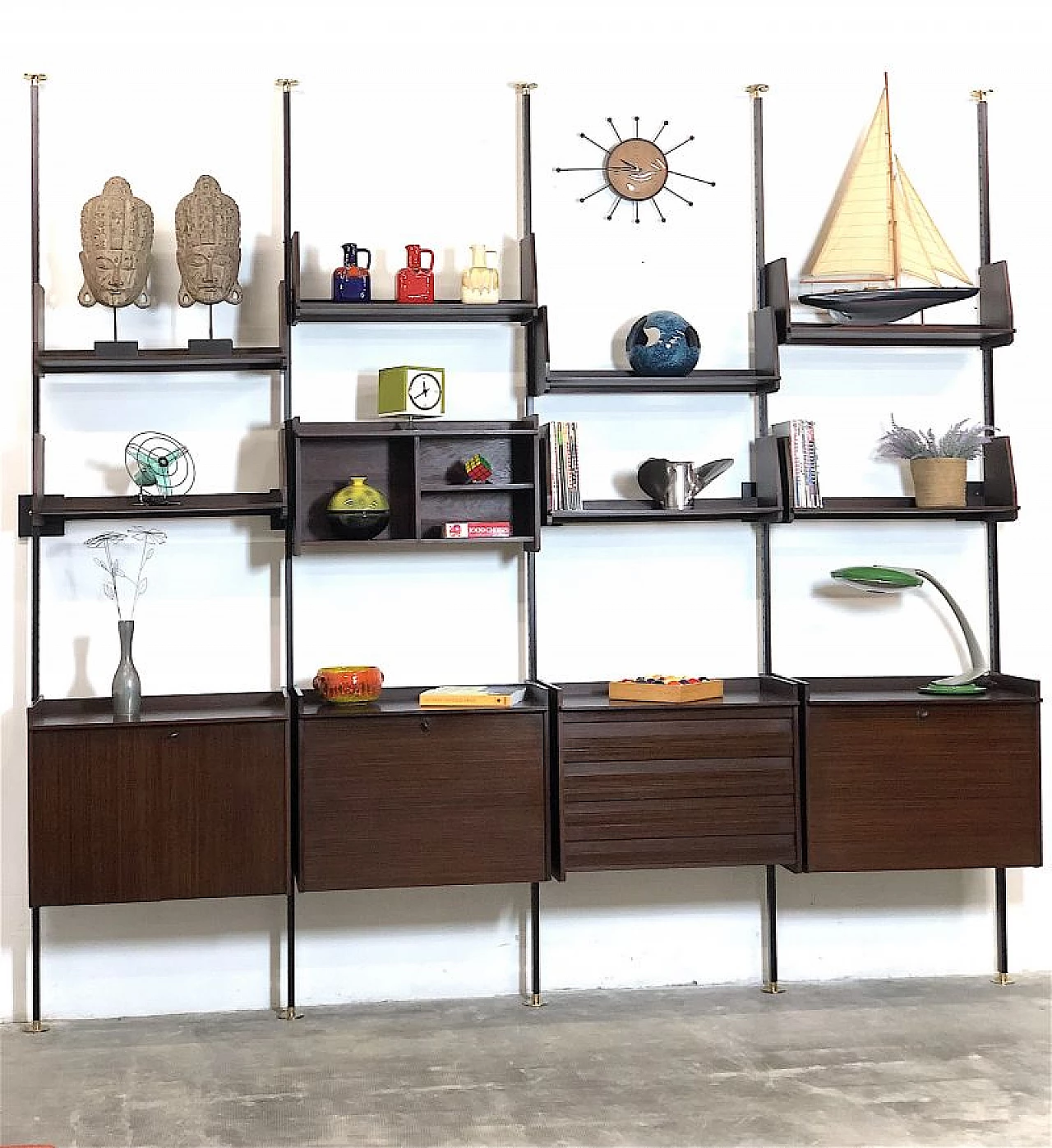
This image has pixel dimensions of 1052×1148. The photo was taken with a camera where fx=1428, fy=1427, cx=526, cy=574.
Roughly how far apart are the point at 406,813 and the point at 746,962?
1265 mm

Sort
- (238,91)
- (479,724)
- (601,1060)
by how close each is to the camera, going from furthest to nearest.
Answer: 1. (238,91)
2. (479,724)
3. (601,1060)

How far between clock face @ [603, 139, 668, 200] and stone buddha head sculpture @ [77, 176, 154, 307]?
142 cm

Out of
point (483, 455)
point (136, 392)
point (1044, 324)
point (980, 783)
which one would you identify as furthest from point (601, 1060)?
point (1044, 324)

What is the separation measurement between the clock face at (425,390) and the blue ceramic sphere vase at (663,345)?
0.61 meters

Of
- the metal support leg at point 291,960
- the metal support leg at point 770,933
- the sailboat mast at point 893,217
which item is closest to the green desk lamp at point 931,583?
the metal support leg at point 770,933

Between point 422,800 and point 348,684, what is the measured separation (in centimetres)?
40

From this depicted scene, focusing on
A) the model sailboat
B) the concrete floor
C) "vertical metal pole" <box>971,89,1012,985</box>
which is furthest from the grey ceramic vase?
"vertical metal pole" <box>971,89,1012,985</box>

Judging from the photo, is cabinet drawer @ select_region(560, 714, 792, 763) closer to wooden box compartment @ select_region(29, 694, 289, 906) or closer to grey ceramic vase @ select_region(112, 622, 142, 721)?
wooden box compartment @ select_region(29, 694, 289, 906)

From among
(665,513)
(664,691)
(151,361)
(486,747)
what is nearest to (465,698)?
(486,747)

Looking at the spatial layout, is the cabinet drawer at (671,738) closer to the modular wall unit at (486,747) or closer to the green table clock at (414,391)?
the modular wall unit at (486,747)

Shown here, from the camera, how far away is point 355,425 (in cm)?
429

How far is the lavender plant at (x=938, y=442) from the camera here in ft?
14.4

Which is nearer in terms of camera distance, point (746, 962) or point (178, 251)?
point (178, 251)

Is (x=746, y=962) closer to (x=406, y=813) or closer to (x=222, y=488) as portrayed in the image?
(x=406, y=813)
